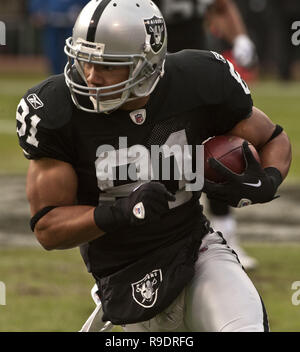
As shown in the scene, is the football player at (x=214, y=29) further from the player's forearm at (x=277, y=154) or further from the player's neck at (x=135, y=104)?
the player's neck at (x=135, y=104)

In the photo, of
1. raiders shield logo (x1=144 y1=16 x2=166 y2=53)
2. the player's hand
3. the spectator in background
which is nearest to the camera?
raiders shield logo (x1=144 y1=16 x2=166 y2=53)

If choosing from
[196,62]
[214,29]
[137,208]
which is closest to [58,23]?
[214,29]

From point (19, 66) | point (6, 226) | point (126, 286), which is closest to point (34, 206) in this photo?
point (126, 286)

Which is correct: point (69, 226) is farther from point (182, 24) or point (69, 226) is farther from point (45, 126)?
point (182, 24)

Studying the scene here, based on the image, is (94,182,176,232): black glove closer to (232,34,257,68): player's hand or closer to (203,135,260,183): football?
(203,135,260,183): football

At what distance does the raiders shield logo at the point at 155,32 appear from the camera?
3.67 meters

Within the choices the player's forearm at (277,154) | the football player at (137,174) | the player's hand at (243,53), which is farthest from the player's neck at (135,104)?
the player's hand at (243,53)

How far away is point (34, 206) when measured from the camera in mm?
3652

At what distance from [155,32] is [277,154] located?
676mm

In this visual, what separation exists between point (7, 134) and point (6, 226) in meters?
6.41

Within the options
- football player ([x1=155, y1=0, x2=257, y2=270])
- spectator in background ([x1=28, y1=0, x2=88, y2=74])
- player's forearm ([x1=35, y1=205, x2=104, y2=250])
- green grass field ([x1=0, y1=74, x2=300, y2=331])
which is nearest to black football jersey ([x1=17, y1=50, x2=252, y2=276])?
player's forearm ([x1=35, y1=205, x2=104, y2=250])

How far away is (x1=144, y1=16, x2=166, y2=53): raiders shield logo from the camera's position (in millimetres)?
3674

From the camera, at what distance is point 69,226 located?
3.59 m

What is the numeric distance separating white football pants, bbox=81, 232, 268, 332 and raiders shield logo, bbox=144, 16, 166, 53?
74 cm
